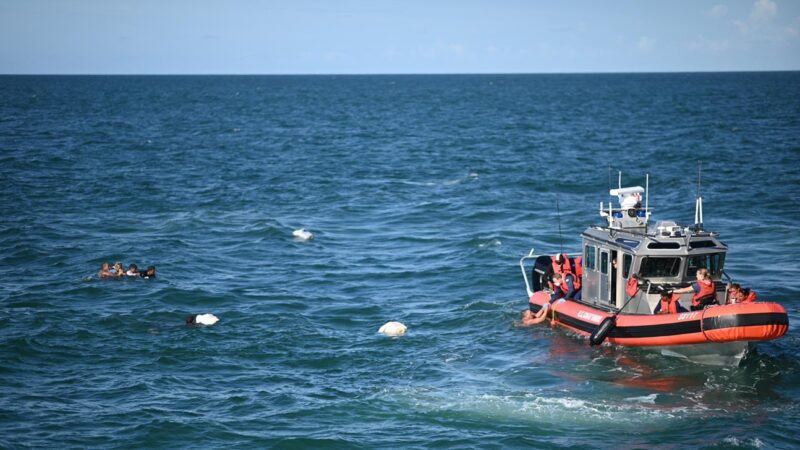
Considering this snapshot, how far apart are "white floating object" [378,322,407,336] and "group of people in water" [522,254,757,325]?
3.88 meters

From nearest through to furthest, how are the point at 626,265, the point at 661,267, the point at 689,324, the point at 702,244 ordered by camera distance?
the point at 689,324
the point at 702,244
the point at 661,267
the point at 626,265

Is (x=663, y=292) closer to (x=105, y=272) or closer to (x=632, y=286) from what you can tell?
(x=632, y=286)

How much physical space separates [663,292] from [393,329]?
26.8ft

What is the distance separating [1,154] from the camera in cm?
6975

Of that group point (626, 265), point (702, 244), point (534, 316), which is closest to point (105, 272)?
point (534, 316)

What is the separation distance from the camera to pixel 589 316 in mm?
26516

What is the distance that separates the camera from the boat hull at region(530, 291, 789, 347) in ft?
72.8

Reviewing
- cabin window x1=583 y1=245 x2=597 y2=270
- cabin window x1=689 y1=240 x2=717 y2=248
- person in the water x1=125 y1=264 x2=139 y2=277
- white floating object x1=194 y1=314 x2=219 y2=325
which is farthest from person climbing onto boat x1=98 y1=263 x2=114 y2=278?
cabin window x1=689 y1=240 x2=717 y2=248

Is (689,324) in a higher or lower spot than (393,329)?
higher

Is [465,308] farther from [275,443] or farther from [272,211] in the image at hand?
[272,211]

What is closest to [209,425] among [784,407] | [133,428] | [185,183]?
[133,428]

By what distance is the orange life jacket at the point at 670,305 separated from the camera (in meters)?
24.7

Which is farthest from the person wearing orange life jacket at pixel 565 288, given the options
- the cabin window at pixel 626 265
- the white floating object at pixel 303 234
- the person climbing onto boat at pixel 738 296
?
the white floating object at pixel 303 234

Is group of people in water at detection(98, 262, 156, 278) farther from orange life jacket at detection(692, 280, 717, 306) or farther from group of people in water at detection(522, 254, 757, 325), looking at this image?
orange life jacket at detection(692, 280, 717, 306)
